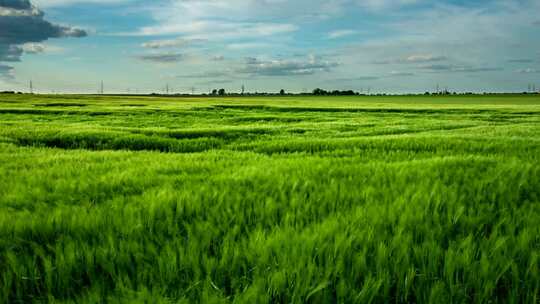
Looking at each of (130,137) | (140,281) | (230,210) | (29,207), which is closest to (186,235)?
(230,210)

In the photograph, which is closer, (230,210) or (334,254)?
(334,254)

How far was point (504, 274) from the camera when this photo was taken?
1757mm

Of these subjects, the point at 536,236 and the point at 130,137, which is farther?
the point at 130,137

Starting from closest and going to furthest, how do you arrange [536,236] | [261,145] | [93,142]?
[536,236] < [261,145] < [93,142]

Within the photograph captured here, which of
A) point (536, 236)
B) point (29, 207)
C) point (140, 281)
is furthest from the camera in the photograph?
point (29, 207)

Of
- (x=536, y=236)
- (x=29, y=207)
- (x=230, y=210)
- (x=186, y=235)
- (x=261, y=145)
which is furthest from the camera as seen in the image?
(x=261, y=145)

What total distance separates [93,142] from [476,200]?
9505mm

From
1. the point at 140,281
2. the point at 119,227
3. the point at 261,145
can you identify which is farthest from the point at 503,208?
the point at 261,145

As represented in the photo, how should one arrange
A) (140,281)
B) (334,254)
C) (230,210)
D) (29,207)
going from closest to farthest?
(140,281), (334,254), (230,210), (29,207)

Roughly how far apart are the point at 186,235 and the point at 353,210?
124 centimetres

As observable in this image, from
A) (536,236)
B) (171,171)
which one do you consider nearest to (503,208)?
(536,236)

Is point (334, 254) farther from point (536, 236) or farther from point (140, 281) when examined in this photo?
point (536, 236)

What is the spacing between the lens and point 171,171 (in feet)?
15.3

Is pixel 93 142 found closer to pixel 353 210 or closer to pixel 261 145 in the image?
pixel 261 145
